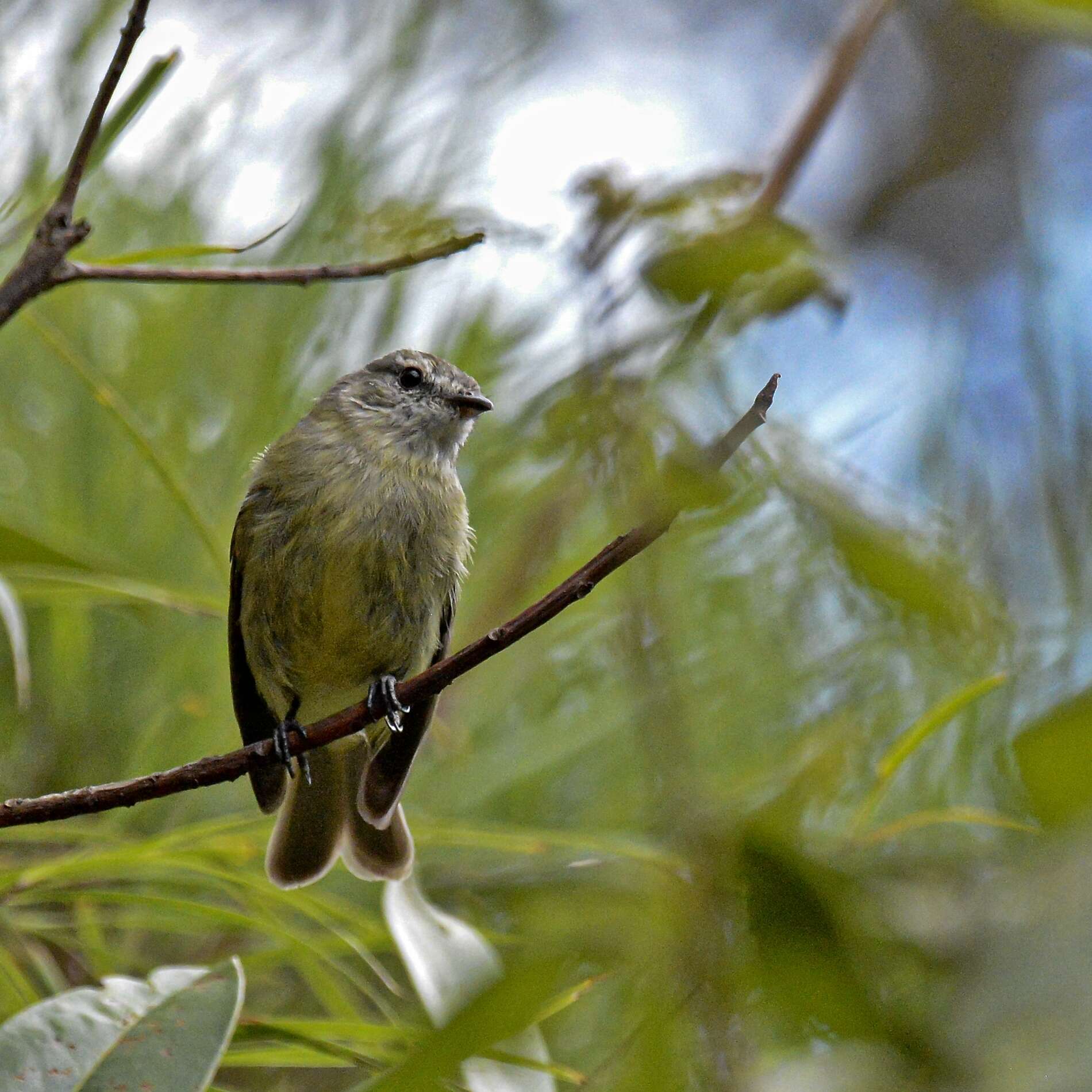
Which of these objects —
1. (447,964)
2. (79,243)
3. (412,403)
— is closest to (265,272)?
(79,243)

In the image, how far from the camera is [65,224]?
4.76 feet

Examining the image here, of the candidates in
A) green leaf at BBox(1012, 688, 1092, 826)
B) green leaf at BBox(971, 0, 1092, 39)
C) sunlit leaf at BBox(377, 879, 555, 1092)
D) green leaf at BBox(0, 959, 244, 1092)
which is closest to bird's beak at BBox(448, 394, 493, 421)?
sunlit leaf at BBox(377, 879, 555, 1092)

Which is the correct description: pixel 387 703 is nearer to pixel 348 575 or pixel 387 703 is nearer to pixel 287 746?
pixel 287 746

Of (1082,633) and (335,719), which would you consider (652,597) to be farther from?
(335,719)

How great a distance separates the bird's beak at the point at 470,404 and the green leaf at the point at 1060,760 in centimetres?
202

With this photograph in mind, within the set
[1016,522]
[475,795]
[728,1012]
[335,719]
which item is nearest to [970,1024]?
[728,1012]

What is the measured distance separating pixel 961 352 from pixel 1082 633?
3.29 feet

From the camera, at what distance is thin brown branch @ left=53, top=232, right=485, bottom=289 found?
1469mm

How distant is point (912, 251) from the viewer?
4.56 metres

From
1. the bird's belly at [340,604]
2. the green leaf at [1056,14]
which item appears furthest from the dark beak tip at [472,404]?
the green leaf at [1056,14]

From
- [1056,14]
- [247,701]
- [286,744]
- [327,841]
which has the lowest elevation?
[327,841]

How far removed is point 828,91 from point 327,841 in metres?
1.47

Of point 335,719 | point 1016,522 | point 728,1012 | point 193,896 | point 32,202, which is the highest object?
point 728,1012

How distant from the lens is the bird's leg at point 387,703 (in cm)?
172
